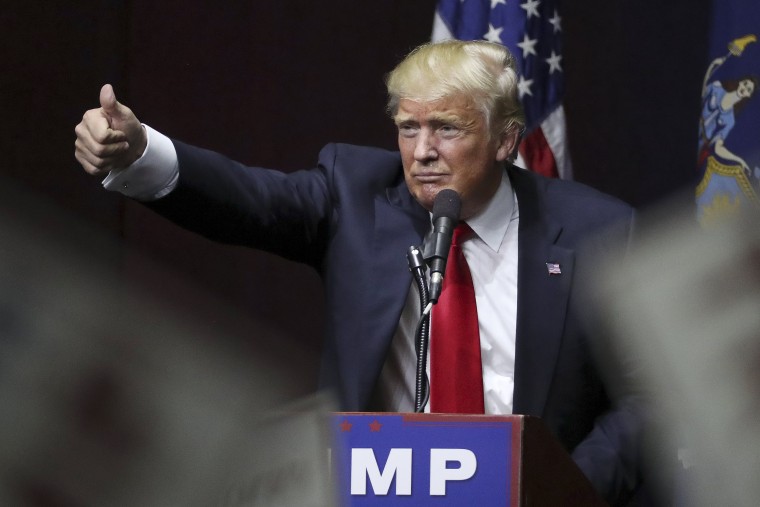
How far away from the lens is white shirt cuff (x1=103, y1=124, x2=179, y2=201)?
5.48 ft

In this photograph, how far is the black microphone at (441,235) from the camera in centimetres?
150

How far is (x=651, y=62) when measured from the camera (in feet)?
11.3

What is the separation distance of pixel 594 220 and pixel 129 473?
1.52 m

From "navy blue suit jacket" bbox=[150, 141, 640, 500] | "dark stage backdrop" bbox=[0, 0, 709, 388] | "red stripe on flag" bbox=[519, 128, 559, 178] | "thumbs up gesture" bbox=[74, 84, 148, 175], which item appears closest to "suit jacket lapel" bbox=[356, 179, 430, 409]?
"navy blue suit jacket" bbox=[150, 141, 640, 500]

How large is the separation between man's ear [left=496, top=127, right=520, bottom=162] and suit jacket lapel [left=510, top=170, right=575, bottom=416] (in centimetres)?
12

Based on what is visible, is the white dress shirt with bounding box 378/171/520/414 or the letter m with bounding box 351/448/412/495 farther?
the white dress shirt with bounding box 378/171/520/414

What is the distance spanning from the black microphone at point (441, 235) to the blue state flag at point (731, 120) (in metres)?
1.41

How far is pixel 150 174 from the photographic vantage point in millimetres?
1691

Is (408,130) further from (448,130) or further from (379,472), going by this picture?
(379,472)

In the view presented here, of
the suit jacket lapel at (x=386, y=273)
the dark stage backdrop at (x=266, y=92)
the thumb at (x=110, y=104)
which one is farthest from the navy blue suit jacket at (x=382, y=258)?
the dark stage backdrop at (x=266, y=92)

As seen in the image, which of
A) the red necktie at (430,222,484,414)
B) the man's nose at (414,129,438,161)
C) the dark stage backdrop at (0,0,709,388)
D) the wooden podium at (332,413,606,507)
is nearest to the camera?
the wooden podium at (332,413,606,507)

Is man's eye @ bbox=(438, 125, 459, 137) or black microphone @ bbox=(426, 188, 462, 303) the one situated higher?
man's eye @ bbox=(438, 125, 459, 137)

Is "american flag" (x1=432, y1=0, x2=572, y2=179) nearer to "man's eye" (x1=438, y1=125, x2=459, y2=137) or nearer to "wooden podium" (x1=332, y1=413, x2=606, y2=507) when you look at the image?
"man's eye" (x1=438, y1=125, x2=459, y2=137)

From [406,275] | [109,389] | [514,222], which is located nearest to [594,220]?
[514,222]
